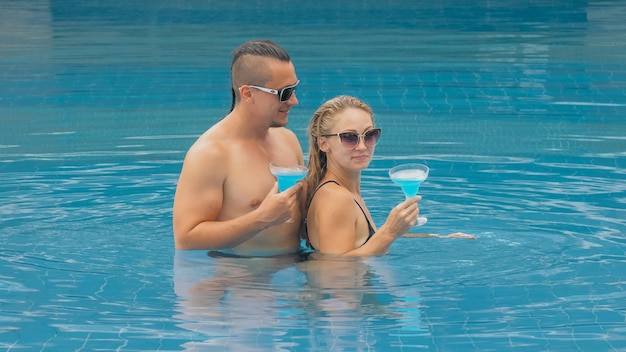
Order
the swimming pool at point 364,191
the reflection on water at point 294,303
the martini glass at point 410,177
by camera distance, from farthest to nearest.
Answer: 1. the martini glass at point 410,177
2. the swimming pool at point 364,191
3. the reflection on water at point 294,303

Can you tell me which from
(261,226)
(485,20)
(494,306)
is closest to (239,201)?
(261,226)

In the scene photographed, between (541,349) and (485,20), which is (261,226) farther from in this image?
(485,20)

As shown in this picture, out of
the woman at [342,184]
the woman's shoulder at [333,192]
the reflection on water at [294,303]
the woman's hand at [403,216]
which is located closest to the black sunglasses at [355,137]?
the woman at [342,184]

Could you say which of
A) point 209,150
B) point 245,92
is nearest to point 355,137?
point 245,92

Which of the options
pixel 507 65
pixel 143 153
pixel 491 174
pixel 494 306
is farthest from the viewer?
pixel 507 65

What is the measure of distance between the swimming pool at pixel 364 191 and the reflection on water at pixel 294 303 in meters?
0.01

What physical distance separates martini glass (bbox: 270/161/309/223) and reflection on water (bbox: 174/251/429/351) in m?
0.32

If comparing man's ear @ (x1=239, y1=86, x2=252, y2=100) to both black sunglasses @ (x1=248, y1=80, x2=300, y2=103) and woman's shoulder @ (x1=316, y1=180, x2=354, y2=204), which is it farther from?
woman's shoulder @ (x1=316, y1=180, x2=354, y2=204)

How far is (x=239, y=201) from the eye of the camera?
5.41 metres

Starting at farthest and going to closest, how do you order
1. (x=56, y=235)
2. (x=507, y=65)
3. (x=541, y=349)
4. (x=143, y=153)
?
(x=507, y=65), (x=143, y=153), (x=56, y=235), (x=541, y=349)

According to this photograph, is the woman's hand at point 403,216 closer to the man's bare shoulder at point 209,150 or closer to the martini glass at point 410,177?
the martini glass at point 410,177

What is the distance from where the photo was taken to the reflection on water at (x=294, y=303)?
4695mm

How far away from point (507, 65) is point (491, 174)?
4668 mm

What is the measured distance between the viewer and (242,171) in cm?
541
